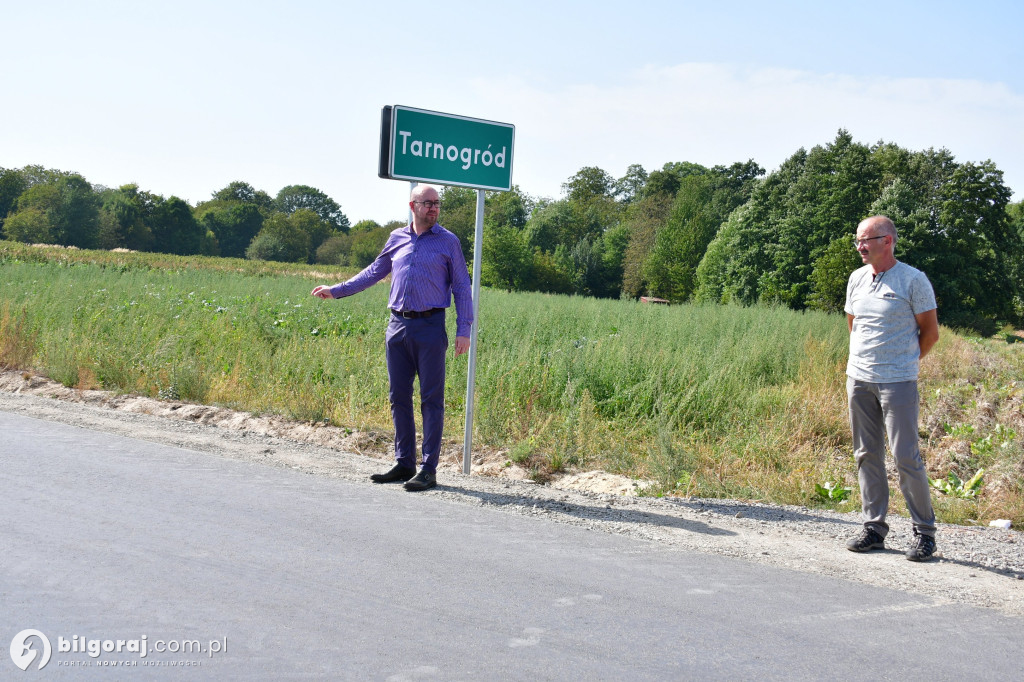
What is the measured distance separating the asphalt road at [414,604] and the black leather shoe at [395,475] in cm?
89

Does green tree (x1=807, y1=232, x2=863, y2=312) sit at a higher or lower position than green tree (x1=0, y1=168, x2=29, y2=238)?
lower

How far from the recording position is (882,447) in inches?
221

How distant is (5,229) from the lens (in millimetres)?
93250

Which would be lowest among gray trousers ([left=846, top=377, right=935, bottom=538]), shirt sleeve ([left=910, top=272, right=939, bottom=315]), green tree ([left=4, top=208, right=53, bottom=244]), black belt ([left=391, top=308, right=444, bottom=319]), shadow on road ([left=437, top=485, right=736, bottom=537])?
shadow on road ([left=437, top=485, right=736, bottom=537])

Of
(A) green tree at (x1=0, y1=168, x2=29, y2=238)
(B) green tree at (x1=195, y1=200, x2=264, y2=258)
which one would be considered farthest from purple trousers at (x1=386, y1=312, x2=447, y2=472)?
(B) green tree at (x1=195, y1=200, x2=264, y2=258)

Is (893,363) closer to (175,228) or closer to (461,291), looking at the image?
(461,291)

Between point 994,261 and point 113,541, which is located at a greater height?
point 994,261

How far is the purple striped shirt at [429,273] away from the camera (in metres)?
6.81

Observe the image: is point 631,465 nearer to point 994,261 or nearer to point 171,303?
point 171,303

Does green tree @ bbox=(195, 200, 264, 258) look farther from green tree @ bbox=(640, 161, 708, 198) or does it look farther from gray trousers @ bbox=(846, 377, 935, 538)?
gray trousers @ bbox=(846, 377, 935, 538)

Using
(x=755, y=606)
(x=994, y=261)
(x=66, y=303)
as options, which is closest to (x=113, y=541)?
(x=755, y=606)

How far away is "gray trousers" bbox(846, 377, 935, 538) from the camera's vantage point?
5293mm

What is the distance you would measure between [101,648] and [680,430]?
7279 mm

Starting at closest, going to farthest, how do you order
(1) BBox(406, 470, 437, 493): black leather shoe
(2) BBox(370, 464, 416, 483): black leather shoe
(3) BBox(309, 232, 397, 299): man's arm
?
(1) BBox(406, 470, 437, 493): black leather shoe → (2) BBox(370, 464, 416, 483): black leather shoe → (3) BBox(309, 232, 397, 299): man's arm
